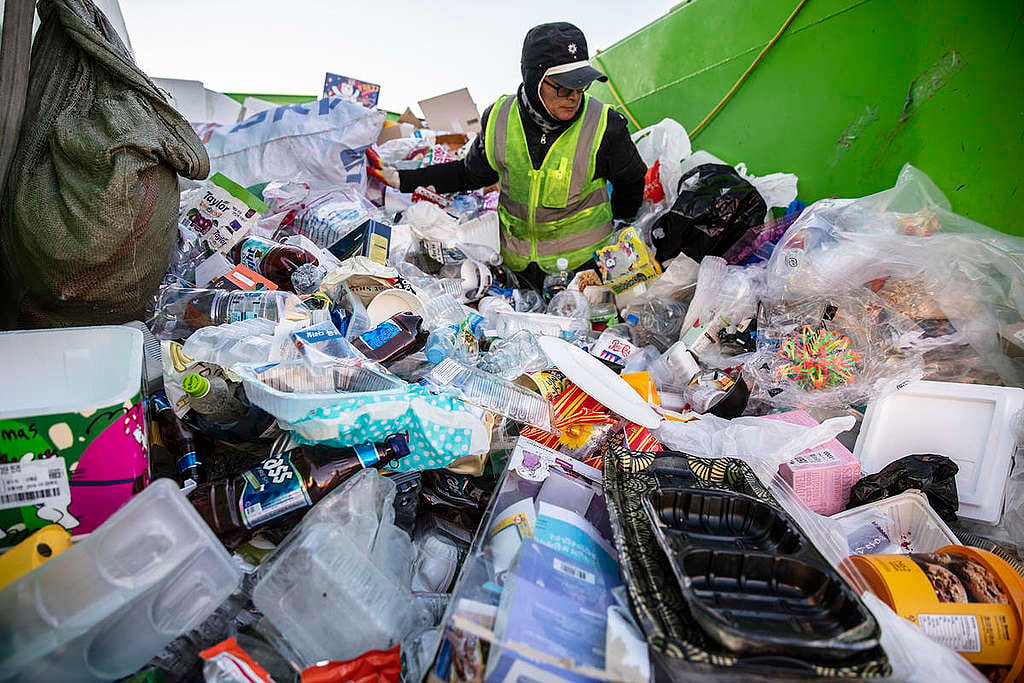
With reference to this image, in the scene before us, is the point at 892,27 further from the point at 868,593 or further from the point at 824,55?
the point at 868,593

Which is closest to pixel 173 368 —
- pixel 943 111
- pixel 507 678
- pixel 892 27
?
pixel 507 678

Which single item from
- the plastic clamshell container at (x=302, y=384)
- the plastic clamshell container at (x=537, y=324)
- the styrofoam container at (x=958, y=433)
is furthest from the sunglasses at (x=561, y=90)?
the styrofoam container at (x=958, y=433)

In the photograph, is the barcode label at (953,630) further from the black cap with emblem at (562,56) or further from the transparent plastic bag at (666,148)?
the transparent plastic bag at (666,148)

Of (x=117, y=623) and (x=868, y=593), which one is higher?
(x=117, y=623)

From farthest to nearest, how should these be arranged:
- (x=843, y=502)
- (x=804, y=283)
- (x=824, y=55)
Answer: (x=824, y=55) → (x=804, y=283) → (x=843, y=502)

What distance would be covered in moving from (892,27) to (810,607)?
2580mm

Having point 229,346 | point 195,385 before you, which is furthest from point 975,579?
point 229,346

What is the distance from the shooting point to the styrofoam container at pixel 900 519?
129 cm

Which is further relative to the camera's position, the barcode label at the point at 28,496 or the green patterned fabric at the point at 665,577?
the barcode label at the point at 28,496

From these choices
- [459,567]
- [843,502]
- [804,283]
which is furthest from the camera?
[804,283]

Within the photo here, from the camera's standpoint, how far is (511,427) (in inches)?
63.8

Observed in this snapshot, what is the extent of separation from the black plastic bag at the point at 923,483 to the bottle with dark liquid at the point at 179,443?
1.61m

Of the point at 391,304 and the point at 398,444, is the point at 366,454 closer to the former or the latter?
the point at 398,444

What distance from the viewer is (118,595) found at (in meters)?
0.82
